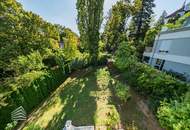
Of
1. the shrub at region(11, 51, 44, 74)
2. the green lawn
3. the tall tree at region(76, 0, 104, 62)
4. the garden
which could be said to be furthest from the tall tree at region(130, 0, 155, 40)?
the shrub at region(11, 51, 44, 74)

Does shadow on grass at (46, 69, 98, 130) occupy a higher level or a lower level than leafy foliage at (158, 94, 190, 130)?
lower

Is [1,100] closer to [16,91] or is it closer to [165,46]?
[16,91]

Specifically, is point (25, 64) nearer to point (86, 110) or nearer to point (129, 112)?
point (86, 110)

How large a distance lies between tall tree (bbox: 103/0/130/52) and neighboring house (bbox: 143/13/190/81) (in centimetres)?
1360

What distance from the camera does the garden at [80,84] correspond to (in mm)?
10617

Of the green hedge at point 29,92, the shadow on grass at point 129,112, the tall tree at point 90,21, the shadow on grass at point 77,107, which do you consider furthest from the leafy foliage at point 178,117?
the tall tree at point 90,21

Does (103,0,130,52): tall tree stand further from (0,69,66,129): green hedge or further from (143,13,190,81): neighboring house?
(0,69,66,129): green hedge

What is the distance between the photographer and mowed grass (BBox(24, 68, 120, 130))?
36.5ft

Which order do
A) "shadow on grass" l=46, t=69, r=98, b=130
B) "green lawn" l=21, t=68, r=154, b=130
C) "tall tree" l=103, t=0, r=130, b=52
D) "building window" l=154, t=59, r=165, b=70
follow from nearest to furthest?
"green lawn" l=21, t=68, r=154, b=130
"shadow on grass" l=46, t=69, r=98, b=130
"building window" l=154, t=59, r=165, b=70
"tall tree" l=103, t=0, r=130, b=52

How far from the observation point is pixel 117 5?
3525 cm

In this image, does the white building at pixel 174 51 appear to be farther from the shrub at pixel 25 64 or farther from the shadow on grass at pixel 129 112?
the shrub at pixel 25 64

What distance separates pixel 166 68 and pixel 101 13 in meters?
12.0

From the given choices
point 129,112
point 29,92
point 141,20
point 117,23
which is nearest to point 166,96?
point 129,112

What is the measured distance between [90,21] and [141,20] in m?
15.8
